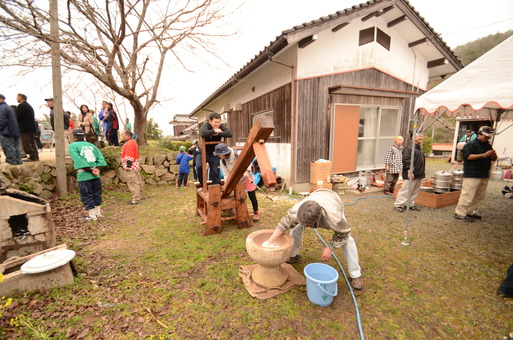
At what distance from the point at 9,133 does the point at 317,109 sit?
8717mm

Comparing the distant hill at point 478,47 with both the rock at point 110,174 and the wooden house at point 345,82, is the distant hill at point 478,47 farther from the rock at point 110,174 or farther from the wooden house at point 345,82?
the rock at point 110,174

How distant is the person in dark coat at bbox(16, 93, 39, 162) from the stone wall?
2.91 feet

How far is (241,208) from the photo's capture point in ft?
14.9

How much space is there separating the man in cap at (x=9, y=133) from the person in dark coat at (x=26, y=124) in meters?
0.64

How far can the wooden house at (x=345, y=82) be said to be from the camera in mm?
6703

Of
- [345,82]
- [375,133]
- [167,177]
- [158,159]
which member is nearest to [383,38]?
[345,82]

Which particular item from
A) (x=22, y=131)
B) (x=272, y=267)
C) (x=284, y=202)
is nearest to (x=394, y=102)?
(x=284, y=202)

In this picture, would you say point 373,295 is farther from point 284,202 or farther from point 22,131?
point 22,131

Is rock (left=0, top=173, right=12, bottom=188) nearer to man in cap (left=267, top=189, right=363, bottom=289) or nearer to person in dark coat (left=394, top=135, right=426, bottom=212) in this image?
man in cap (left=267, top=189, right=363, bottom=289)

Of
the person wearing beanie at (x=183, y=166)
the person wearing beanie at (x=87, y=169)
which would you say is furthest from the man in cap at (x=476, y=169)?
the person wearing beanie at (x=183, y=166)

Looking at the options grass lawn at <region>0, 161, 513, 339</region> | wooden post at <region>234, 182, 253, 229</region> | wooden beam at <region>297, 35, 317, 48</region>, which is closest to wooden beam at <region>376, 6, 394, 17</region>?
wooden beam at <region>297, 35, 317, 48</region>

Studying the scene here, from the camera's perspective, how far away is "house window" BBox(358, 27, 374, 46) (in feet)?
24.1

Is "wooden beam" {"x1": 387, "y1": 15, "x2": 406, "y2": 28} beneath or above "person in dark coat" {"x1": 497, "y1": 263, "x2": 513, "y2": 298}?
above

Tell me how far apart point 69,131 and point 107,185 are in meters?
3.11
